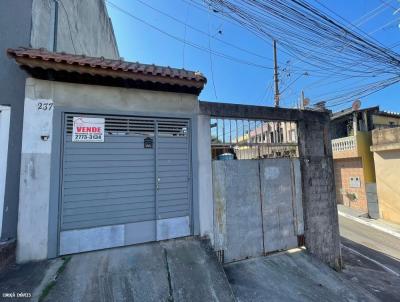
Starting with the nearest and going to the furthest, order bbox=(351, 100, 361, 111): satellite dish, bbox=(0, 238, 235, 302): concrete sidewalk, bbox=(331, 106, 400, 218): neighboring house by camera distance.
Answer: bbox=(0, 238, 235, 302): concrete sidewalk → bbox=(331, 106, 400, 218): neighboring house → bbox=(351, 100, 361, 111): satellite dish

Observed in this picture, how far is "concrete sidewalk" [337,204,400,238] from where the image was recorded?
11.7 m

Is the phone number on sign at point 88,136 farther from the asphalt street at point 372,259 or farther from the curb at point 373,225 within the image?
the curb at point 373,225

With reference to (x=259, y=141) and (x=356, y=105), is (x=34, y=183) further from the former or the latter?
(x=356, y=105)

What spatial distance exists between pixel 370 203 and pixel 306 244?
1230 centimetres

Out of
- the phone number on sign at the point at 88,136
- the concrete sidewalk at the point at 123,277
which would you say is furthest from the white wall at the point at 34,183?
the phone number on sign at the point at 88,136

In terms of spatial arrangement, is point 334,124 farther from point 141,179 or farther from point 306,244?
point 141,179

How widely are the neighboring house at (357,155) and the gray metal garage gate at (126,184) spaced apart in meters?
14.9

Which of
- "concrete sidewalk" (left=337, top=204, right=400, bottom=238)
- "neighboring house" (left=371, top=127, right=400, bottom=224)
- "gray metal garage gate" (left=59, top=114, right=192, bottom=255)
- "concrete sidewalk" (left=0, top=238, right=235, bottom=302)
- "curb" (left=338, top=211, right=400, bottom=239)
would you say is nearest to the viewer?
"concrete sidewalk" (left=0, top=238, right=235, bottom=302)

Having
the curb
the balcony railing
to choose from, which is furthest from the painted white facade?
the balcony railing

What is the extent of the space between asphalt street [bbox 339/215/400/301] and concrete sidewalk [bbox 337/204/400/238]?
0.50 m

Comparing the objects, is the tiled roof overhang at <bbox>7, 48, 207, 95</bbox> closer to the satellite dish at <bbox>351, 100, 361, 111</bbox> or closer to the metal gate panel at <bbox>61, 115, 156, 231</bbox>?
the metal gate panel at <bbox>61, 115, 156, 231</bbox>

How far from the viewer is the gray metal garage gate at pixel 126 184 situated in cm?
382

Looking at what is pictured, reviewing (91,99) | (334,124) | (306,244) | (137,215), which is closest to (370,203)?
(334,124)

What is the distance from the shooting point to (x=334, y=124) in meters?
18.3
